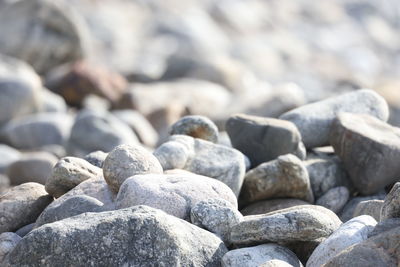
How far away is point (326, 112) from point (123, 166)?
230cm

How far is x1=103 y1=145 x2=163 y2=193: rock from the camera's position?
4.76m

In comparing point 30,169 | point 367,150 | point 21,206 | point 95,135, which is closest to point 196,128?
point 367,150

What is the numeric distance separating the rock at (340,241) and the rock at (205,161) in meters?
1.37

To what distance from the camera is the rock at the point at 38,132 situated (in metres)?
12.8

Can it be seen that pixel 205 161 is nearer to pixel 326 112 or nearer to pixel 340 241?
pixel 326 112

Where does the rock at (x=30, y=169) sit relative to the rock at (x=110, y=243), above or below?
below

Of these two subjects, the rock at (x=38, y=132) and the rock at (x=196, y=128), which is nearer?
the rock at (x=196, y=128)

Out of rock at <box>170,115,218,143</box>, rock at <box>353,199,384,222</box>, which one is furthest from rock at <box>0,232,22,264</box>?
rock at <box>353,199,384,222</box>

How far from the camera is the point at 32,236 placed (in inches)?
153

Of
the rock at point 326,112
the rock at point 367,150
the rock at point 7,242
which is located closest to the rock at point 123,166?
the rock at point 7,242

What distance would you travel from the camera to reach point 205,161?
5492 millimetres

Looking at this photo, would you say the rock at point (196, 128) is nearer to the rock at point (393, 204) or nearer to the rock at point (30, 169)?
the rock at point (393, 204)

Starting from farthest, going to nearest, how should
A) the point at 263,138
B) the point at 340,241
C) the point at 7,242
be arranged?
the point at 263,138 → the point at 7,242 → the point at 340,241

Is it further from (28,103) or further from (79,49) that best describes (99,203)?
(79,49)
